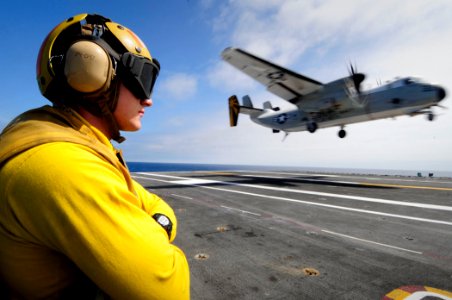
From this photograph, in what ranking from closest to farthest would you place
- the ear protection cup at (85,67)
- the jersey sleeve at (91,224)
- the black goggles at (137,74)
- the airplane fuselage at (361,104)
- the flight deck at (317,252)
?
the jersey sleeve at (91,224), the ear protection cup at (85,67), the black goggles at (137,74), the flight deck at (317,252), the airplane fuselage at (361,104)

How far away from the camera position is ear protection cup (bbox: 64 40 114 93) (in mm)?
1492

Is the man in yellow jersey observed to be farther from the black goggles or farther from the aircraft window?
the aircraft window

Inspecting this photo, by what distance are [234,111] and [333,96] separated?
1328 cm

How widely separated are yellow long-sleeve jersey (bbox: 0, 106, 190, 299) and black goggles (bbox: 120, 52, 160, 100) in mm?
690

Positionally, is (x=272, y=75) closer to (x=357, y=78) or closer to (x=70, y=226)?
(x=357, y=78)

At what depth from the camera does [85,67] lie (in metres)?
1.51

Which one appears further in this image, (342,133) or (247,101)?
(247,101)

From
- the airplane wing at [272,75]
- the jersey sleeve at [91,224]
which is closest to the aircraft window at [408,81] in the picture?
the airplane wing at [272,75]

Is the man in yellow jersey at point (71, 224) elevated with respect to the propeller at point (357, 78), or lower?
lower

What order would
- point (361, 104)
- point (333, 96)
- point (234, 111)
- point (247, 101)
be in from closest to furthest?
point (361, 104) → point (333, 96) → point (234, 111) → point (247, 101)

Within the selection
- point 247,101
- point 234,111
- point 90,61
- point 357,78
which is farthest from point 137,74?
point 247,101

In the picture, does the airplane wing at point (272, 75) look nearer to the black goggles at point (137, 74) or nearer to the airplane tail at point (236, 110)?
the airplane tail at point (236, 110)

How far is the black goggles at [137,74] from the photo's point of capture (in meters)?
1.70

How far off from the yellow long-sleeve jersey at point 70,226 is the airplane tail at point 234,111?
95.6 feet
